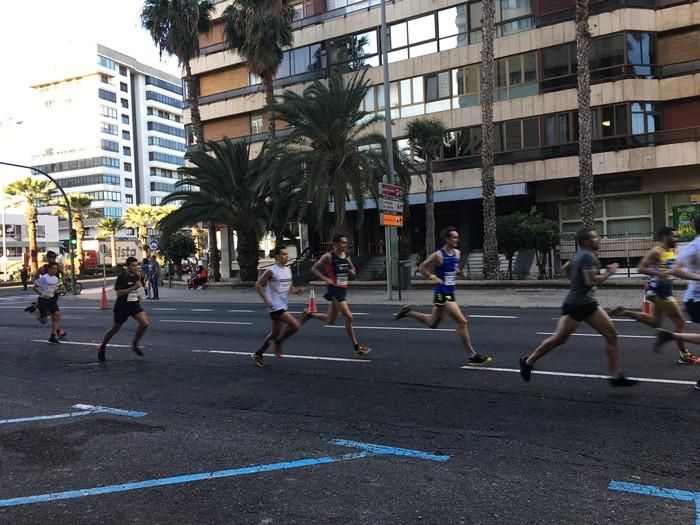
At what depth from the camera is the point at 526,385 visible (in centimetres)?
654

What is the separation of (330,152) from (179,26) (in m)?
13.2

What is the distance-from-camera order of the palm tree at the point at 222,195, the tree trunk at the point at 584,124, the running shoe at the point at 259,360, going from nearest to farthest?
the running shoe at the point at 259,360, the tree trunk at the point at 584,124, the palm tree at the point at 222,195

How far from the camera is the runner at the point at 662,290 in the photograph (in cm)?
701

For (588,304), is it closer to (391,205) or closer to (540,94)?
(391,205)

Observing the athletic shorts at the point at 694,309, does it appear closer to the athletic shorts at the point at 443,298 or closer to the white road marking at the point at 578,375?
the white road marking at the point at 578,375

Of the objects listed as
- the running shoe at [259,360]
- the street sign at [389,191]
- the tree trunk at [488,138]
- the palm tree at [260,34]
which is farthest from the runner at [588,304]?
the palm tree at [260,34]

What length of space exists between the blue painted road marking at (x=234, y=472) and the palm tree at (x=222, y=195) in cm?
2301

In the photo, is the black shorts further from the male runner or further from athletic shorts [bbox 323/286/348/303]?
athletic shorts [bbox 323/286/348/303]

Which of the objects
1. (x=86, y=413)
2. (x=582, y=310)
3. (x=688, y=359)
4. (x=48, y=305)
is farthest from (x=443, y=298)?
(x=48, y=305)

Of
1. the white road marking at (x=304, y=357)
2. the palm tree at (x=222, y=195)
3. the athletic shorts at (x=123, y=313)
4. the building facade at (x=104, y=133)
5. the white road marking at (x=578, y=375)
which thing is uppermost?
the building facade at (x=104, y=133)

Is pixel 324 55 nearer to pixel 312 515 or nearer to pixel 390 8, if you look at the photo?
pixel 390 8

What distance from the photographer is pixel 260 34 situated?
28984 millimetres

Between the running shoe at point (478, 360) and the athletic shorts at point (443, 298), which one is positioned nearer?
the running shoe at point (478, 360)

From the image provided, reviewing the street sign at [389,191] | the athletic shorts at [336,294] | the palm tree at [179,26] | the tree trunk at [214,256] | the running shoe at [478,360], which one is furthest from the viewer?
the tree trunk at [214,256]
